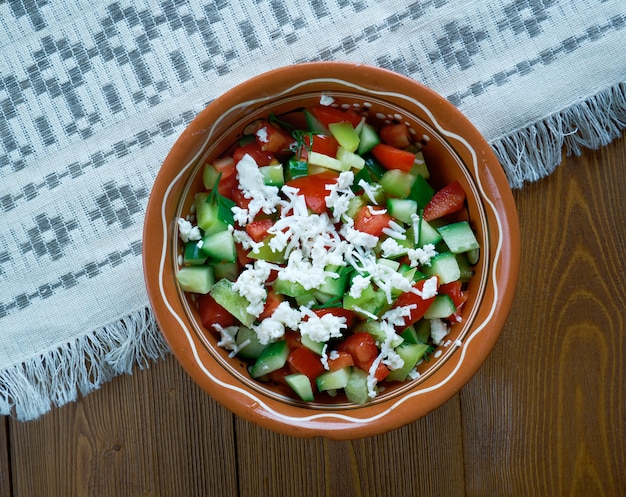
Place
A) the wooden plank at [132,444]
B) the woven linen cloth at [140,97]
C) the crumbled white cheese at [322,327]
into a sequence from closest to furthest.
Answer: the crumbled white cheese at [322,327] → the woven linen cloth at [140,97] → the wooden plank at [132,444]

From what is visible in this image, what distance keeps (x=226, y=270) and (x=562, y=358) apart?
0.87 metres

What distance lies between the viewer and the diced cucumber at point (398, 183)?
1286 mm

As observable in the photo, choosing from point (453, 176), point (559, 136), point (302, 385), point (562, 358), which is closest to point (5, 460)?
point (302, 385)

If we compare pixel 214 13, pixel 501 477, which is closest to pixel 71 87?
pixel 214 13

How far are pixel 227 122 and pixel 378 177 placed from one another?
332 millimetres

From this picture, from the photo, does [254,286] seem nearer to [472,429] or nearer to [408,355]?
[408,355]

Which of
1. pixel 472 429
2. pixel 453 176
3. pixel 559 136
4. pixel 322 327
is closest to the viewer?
pixel 322 327

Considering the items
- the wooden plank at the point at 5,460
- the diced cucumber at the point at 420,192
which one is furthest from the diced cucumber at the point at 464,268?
the wooden plank at the point at 5,460

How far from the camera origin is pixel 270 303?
125 centimetres

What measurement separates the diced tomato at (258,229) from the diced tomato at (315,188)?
90 mm

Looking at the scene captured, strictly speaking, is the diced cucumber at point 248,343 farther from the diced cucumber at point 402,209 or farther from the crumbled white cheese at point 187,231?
the diced cucumber at point 402,209

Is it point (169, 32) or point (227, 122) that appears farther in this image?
point (169, 32)

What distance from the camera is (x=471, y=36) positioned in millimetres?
1450

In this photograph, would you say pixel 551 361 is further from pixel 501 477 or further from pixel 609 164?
pixel 609 164
